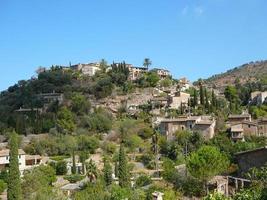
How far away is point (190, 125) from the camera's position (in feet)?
207

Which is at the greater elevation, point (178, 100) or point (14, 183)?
point (178, 100)

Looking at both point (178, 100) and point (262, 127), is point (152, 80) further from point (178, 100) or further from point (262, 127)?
point (262, 127)

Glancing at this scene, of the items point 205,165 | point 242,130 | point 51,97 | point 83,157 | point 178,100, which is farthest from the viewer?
point 51,97

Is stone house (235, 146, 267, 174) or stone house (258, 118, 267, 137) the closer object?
stone house (235, 146, 267, 174)

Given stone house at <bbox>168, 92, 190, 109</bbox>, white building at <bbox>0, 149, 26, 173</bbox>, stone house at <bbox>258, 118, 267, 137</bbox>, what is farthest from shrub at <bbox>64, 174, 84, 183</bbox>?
stone house at <bbox>168, 92, 190, 109</bbox>

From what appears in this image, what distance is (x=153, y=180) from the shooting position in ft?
151

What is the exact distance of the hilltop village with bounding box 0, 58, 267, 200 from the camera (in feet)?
136

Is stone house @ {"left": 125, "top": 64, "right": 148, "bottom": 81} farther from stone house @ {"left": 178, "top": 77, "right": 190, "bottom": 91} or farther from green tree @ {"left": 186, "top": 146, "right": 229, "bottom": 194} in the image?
green tree @ {"left": 186, "top": 146, "right": 229, "bottom": 194}

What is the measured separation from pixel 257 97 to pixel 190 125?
20.1m

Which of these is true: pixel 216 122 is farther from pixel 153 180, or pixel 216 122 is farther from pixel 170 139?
pixel 153 180

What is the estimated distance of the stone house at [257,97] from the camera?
75750 mm

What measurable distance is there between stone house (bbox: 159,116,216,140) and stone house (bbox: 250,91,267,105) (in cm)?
1483

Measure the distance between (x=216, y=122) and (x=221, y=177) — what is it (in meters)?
20.0

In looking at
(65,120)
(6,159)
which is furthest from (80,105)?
(6,159)
